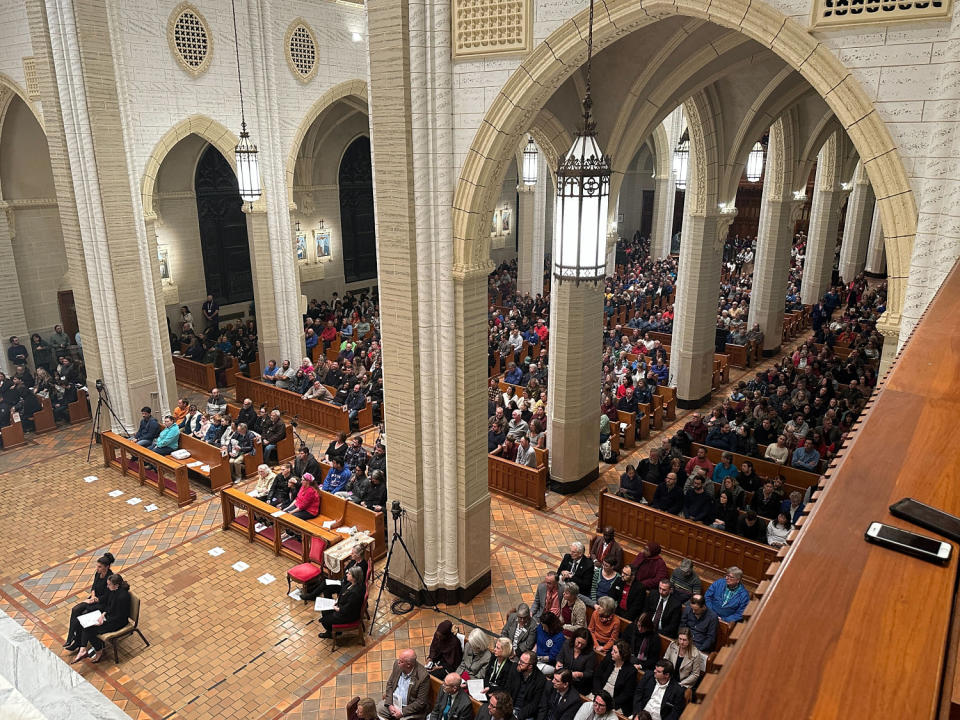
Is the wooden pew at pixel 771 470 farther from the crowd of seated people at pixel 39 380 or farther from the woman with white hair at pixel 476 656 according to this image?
the crowd of seated people at pixel 39 380

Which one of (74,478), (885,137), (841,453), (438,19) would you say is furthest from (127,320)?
(841,453)

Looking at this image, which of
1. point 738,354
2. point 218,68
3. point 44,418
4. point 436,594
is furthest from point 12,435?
point 738,354

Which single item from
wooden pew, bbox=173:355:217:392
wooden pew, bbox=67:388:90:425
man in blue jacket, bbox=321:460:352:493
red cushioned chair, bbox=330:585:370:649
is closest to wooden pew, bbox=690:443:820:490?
man in blue jacket, bbox=321:460:352:493

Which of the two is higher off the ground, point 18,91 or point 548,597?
point 18,91

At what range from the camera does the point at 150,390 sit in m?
13.1

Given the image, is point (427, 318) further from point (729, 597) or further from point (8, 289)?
point (8, 289)

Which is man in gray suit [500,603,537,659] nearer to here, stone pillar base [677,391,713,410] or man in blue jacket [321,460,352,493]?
man in blue jacket [321,460,352,493]

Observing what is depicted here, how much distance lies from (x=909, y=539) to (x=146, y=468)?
12.5m

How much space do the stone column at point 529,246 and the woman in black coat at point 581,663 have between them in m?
15.4

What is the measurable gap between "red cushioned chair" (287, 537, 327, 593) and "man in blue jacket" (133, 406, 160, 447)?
4.72 meters

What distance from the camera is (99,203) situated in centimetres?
1181

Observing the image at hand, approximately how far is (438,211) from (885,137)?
4072 millimetres

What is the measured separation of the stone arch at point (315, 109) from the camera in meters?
14.6

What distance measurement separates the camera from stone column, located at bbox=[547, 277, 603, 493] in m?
10.5
